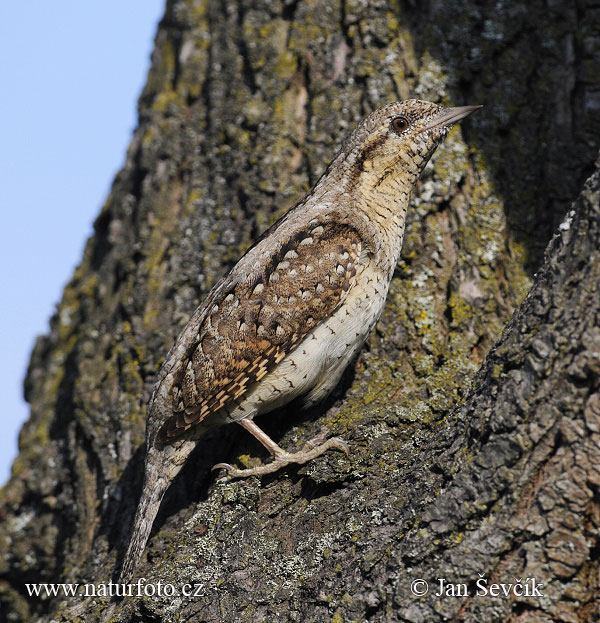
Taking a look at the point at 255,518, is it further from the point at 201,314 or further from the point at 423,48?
the point at 423,48

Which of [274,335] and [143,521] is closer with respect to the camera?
[143,521]

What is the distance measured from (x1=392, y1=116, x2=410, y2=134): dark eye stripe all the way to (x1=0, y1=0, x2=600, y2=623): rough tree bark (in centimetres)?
40

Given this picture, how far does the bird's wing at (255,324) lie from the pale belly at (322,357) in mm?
59

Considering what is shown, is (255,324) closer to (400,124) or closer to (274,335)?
(274,335)

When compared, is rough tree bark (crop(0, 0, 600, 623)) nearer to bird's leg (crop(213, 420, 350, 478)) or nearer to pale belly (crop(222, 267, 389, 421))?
bird's leg (crop(213, 420, 350, 478))

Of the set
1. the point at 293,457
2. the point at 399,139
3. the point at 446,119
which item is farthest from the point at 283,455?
the point at 446,119

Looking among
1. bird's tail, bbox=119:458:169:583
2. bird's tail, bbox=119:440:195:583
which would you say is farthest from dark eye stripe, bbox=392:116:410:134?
bird's tail, bbox=119:458:169:583

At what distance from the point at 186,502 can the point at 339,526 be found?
47.3 inches

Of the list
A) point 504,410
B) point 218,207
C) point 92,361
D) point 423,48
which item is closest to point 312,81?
point 423,48

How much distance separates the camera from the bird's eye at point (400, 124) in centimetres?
376

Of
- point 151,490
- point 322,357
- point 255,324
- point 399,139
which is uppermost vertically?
point 399,139

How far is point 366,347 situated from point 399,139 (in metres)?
1.21

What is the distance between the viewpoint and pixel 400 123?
3764 millimetres

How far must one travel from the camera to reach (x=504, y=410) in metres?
2.06
